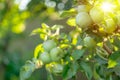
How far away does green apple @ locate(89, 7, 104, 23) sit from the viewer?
863mm

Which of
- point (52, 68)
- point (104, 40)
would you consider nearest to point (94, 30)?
point (104, 40)

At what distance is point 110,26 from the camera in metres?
0.87

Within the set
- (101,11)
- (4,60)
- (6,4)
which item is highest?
(6,4)

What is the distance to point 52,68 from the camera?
38.0 inches

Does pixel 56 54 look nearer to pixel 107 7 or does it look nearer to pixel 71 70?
pixel 71 70

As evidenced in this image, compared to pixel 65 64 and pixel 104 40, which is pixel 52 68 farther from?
pixel 104 40

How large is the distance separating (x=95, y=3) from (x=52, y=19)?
1906 mm

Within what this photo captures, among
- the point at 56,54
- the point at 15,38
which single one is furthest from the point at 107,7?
the point at 15,38

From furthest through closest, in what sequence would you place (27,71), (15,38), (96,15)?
(15,38)
(27,71)
(96,15)

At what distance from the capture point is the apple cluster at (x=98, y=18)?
0.87 metres

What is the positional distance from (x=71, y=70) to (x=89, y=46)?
7 cm

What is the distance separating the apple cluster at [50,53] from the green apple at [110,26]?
0.12 metres

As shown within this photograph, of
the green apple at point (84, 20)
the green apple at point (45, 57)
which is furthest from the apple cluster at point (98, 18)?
the green apple at point (45, 57)

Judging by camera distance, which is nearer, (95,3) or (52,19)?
(95,3)
